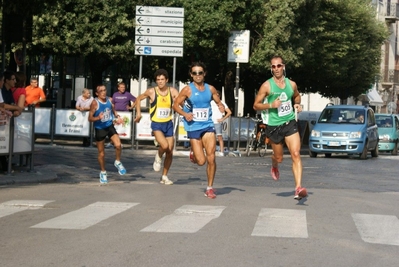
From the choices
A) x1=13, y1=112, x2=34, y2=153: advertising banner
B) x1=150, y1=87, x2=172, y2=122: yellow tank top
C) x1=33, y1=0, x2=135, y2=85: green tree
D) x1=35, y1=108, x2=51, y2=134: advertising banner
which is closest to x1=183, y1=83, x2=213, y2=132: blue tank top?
x1=150, y1=87, x2=172, y2=122: yellow tank top

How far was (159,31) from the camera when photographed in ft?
100

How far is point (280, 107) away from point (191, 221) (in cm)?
335

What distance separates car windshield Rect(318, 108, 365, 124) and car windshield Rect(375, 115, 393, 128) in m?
7.85

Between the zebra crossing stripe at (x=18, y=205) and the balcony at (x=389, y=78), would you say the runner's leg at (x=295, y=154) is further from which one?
the balcony at (x=389, y=78)

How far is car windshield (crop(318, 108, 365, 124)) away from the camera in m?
33.1

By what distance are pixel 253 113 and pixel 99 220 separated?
36.7 m

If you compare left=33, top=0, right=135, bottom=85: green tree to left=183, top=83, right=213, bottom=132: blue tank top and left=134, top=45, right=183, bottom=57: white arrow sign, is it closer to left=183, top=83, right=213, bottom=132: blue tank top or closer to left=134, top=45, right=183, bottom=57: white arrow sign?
left=134, top=45, right=183, bottom=57: white arrow sign

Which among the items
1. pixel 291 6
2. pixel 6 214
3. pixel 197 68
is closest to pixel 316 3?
pixel 291 6

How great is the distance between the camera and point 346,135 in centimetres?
3200

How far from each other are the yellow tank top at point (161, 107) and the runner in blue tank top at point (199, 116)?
166 centimetres

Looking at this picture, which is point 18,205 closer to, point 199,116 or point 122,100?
point 199,116

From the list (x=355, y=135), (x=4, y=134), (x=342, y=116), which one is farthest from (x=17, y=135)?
(x=342, y=116)

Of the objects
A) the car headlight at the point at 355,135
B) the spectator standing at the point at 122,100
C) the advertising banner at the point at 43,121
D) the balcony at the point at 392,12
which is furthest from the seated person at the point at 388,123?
the balcony at the point at 392,12

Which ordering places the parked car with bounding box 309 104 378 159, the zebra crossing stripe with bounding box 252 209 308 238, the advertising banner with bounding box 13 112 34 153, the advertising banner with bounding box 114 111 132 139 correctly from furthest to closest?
the parked car with bounding box 309 104 378 159
the advertising banner with bounding box 114 111 132 139
the advertising banner with bounding box 13 112 34 153
the zebra crossing stripe with bounding box 252 209 308 238
